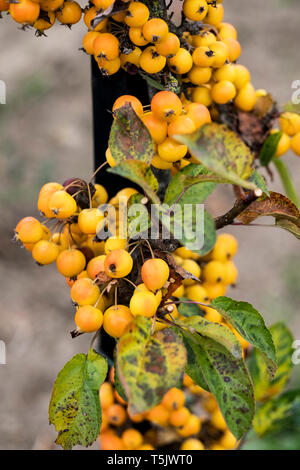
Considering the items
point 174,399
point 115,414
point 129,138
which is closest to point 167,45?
point 129,138

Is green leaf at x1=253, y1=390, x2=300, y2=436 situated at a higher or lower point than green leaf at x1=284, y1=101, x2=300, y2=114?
lower

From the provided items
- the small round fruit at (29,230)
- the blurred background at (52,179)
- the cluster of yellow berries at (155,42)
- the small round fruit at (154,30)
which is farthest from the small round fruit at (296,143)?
the blurred background at (52,179)

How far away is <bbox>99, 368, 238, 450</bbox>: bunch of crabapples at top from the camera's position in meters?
0.98

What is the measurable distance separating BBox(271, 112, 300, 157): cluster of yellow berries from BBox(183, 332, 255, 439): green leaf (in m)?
0.39

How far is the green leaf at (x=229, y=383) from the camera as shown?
2.06 feet

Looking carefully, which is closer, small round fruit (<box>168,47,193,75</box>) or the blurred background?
small round fruit (<box>168,47,193,75</box>)

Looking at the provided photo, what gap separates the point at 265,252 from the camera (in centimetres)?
226

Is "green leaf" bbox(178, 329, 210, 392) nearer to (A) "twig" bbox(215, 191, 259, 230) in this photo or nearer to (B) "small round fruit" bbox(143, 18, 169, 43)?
(A) "twig" bbox(215, 191, 259, 230)

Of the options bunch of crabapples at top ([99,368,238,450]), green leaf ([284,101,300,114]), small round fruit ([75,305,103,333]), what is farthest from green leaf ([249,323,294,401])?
small round fruit ([75,305,103,333])

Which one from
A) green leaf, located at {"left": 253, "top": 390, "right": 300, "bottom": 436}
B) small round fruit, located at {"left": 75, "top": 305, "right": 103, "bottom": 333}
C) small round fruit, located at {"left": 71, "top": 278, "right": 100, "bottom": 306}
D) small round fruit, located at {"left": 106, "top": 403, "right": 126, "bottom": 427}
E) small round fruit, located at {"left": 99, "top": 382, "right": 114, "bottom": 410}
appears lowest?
green leaf, located at {"left": 253, "top": 390, "right": 300, "bottom": 436}

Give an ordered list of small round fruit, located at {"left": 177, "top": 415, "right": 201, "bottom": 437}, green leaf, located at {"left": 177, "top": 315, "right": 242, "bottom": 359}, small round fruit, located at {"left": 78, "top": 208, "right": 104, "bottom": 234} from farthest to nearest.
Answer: small round fruit, located at {"left": 177, "top": 415, "right": 201, "bottom": 437}, small round fruit, located at {"left": 78, "top": 208, "right": 104, "bottom": 234}, green leaf, located at {"left": 177, "top": 315, "right": 242, "bottom": 359}

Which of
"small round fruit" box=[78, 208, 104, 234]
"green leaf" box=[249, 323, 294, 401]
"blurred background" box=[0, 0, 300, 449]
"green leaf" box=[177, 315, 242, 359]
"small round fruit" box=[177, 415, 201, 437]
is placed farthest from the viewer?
"blurred background" box=[0, 0, 300, 449]

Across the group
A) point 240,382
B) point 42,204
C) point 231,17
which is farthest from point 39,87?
point 240,382

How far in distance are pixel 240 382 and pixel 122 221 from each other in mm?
249
